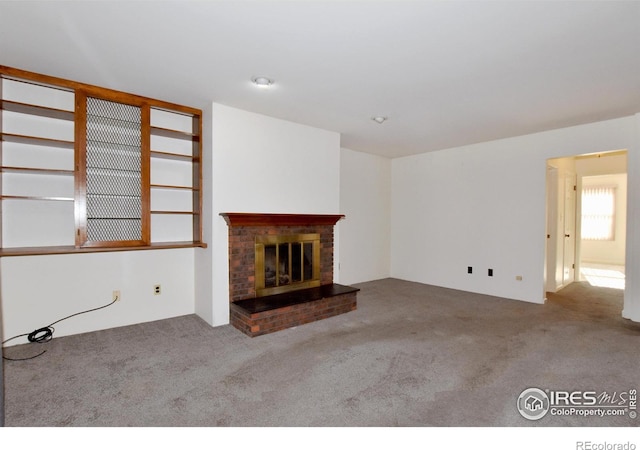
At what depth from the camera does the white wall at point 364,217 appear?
17.8 feet

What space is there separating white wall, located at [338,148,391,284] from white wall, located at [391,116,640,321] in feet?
0.76

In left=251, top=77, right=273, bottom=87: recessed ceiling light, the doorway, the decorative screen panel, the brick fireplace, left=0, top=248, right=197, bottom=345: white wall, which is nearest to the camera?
left=251, top=77, right=273, bottom=87: recessed ceiling light

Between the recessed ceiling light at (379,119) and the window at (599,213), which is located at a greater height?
the recessed ceiling light at (379,119)

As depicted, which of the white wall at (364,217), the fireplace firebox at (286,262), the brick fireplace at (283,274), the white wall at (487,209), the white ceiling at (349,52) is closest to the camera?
the white ceiling at (349,52)

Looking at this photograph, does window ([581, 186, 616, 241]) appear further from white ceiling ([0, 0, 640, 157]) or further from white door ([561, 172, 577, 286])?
white ceiling ([0, 0, 640, 157])

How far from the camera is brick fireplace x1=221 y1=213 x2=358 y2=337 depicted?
10.9 feet

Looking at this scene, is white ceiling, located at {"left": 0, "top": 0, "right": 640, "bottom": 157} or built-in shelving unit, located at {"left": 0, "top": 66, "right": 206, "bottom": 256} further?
built-in shelving unit, located at {"left": 0, "top": 66, "right": 206, "bottom": 256}

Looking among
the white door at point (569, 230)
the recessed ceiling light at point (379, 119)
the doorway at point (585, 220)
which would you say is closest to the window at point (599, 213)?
the doorway at point (585, 220)

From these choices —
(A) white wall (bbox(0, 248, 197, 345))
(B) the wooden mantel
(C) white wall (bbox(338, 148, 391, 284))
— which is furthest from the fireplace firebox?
(C) white wall (bbox(338, 148, 391, 284))

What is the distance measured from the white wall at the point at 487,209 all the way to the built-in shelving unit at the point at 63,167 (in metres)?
3.96

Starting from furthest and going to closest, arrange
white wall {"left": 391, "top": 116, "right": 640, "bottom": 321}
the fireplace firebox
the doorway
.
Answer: the doorway
white wall {"left": 391, "top": 116, "right": 640, "bottom": 321}
the fireplace firebox

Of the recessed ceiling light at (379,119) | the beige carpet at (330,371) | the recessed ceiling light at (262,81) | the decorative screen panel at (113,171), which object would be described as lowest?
the beige carpet at (330,371)

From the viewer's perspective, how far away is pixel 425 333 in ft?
10.7

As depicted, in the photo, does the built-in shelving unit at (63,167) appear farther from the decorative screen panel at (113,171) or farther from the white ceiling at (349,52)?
the white ceiling at (349,52)
